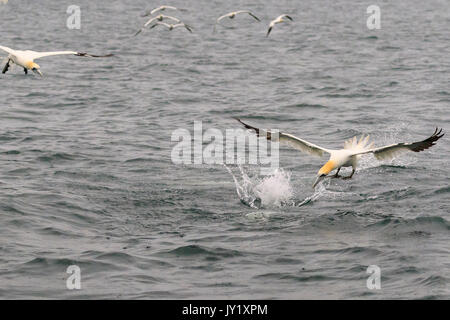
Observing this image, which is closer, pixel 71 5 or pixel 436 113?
pixel 436 113

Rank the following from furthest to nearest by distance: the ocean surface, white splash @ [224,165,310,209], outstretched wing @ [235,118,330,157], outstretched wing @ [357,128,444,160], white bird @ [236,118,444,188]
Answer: white splash @ [224,165,310,209] < outstretched wing @ [235,118,330,157] < white bird @ [236,118,444,188] < outstretched wing @ [357,128,444,160] < the ocean surface

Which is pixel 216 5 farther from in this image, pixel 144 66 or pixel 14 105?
pixel 14 105

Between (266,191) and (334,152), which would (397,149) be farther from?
(266,191)

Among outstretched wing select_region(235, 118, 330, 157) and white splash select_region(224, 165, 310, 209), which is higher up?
outstretched wing select_region(235, 118, 330, 157)

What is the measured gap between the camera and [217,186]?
61.4 ft

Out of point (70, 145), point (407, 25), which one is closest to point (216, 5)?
point (407, 25)

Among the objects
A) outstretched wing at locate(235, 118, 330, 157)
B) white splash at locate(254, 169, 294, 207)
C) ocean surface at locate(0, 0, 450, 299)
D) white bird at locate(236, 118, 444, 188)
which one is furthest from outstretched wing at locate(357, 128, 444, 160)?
white splash at locate(254, 169, 294, 207)

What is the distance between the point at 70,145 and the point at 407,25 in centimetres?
3984

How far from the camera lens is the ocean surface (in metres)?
13.5

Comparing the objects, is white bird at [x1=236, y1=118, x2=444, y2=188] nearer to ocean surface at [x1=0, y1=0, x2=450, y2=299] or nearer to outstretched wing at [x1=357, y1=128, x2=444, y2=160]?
outstretched wing at [x1=357, y1=128, x2=444, y2=160]

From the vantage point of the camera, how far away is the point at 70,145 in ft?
73.7

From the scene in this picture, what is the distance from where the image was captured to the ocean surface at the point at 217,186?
13500 mm

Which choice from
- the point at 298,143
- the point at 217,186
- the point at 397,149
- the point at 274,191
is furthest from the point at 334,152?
the point at 217,186

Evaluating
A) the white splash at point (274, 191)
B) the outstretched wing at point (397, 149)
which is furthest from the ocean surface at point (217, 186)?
the outstretched wing at point (397, 149)
